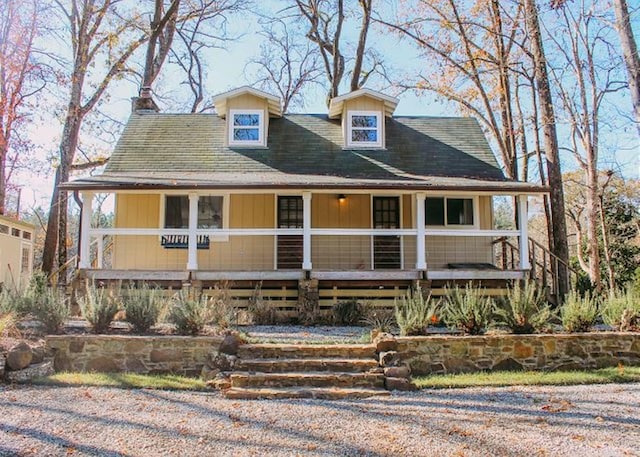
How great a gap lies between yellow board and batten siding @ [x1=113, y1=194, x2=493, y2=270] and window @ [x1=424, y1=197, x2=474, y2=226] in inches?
13.6

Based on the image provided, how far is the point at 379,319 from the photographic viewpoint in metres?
9.03

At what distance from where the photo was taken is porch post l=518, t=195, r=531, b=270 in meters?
11.1

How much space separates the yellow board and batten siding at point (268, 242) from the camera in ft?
41.0

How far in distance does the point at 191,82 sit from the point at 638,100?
Answer: 21061 mm

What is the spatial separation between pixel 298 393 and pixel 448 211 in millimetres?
8310

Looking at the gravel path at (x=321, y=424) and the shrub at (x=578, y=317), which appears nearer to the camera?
the gravel path at (x=321, y=424)

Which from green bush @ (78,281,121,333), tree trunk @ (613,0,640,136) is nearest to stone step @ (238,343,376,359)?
green bush @ (78,281,121,333)

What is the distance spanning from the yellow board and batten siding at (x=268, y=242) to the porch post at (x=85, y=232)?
1.44 meters

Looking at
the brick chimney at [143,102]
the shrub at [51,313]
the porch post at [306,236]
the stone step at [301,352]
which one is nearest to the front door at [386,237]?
the porch post at [306,236]

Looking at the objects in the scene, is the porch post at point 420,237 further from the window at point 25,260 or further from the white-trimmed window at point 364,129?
the window at point 25,260

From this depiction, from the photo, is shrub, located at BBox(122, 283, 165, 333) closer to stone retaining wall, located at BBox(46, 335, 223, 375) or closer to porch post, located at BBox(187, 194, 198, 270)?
stone retaining wall, located at BBox(46, 335, 223, 375)

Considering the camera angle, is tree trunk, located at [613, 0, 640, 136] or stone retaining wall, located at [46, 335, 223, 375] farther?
tree trunk, located at [613, 0, 640, 136]

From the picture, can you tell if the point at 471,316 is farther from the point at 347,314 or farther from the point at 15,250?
the point at 15,250

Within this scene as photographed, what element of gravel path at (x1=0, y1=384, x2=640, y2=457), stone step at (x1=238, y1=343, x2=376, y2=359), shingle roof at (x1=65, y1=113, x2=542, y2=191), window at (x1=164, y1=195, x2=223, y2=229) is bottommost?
gravel path at (x1=0, y1=384, x2=640, y2=457)
